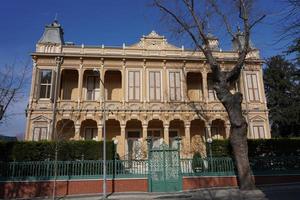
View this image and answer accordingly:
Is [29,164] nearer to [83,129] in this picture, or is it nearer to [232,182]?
[83,129]

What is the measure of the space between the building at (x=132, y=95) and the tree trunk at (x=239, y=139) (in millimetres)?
11049

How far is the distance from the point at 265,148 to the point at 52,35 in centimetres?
2199

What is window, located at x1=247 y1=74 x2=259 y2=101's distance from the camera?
27594 millimetres

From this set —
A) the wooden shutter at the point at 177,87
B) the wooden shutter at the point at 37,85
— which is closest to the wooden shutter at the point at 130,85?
the wooden shutter at the point at 177,87

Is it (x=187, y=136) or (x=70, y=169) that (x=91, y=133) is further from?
(x=70, y=169)

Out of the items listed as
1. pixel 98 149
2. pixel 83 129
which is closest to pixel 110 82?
pixel 83 129

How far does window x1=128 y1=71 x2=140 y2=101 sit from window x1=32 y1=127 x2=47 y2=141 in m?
8.23

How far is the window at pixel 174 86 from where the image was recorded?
26653 mm

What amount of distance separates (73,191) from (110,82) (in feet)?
46.4

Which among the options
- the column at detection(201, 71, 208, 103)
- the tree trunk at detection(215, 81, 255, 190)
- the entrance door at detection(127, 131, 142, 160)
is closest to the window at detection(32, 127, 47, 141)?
the entrance door at detection(127, 131, 142, 160)

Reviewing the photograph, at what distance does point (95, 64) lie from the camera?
26.8 metres

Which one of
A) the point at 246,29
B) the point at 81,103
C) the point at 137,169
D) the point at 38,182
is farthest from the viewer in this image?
the point at 81,103

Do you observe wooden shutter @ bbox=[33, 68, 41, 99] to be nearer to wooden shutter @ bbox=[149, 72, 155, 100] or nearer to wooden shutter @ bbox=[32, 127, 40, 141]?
wooden shutter @ bbox=[32, 127, 40, 141]

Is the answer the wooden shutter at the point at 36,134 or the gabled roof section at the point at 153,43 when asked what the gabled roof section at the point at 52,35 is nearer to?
the gabled roof section at the point at 153,43
